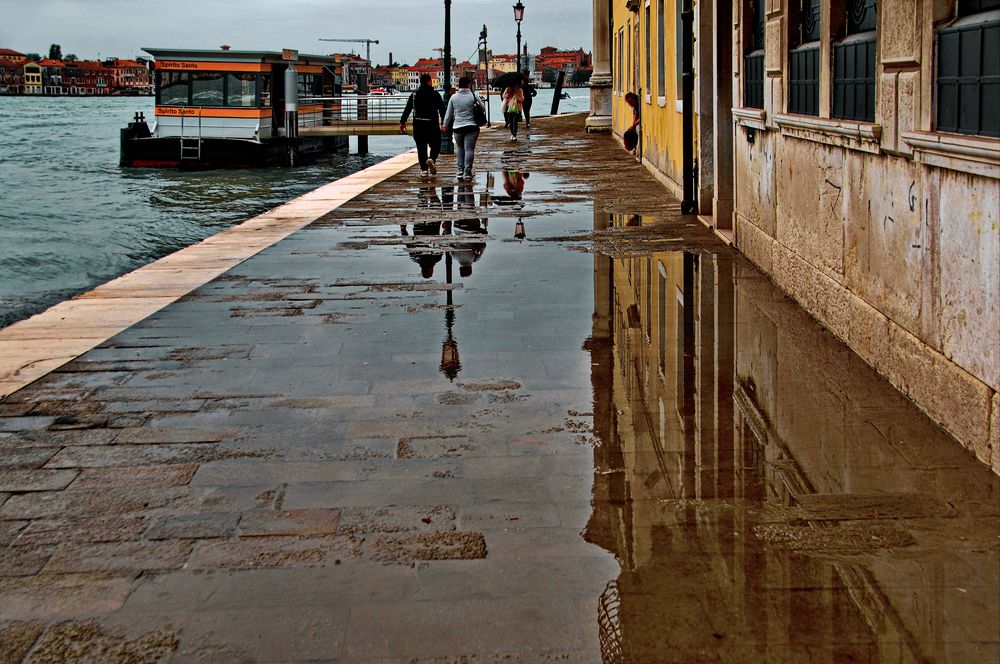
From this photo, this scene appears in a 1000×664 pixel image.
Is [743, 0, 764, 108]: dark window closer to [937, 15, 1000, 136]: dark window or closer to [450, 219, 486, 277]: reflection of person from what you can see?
[450, 219, 486, 277]: reflection of person

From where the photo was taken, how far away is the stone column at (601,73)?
37688 mm

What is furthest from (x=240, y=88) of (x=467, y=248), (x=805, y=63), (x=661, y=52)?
(x=805, y=63)

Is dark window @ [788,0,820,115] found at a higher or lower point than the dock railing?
lower

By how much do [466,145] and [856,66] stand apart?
45.2ft

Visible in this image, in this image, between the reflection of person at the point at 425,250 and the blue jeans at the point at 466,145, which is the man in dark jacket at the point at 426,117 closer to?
the blue jeans at the point at 466,145

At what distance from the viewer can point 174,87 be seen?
37.6m

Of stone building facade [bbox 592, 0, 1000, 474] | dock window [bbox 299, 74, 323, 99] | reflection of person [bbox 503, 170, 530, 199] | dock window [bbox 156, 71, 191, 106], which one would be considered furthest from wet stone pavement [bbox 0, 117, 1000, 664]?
dock window [bbox 299, 74, 323, 99]

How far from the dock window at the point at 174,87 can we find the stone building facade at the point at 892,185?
2951 centimetres

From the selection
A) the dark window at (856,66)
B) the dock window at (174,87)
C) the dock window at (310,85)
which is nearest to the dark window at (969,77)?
the dark window at (856,66)

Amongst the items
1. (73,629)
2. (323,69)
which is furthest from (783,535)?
(323,69)

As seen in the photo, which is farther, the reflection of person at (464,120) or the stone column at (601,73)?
the stone column at (601,73)

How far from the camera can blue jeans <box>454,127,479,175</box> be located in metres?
20.4

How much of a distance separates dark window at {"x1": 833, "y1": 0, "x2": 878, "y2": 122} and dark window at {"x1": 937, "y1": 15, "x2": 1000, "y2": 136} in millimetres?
1170

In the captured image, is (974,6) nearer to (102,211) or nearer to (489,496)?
(489,496)
